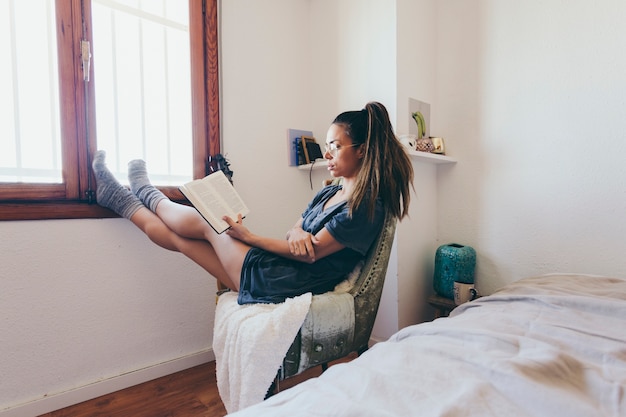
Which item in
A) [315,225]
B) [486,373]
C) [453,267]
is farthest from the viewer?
[453,267]

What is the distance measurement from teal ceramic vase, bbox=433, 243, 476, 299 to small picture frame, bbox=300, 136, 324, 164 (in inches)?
34.2

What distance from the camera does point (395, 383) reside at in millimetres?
496

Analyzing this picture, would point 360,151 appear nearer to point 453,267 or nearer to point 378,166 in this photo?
point 378,166

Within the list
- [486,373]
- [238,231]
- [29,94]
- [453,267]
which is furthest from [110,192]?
[453,267]

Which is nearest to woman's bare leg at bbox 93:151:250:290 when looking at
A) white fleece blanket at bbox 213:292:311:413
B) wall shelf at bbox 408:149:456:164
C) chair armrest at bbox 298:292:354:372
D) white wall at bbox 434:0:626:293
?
white fleece blanket at bbox 213:292:311:413

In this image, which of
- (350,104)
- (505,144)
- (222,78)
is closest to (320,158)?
(350,104)

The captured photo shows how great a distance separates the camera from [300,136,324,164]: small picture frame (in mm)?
1938

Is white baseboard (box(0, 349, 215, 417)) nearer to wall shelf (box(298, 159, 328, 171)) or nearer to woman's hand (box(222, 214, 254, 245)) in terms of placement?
woman's hand (box(222, 214, 254, 245))

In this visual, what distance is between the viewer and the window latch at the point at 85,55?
130 centimetres

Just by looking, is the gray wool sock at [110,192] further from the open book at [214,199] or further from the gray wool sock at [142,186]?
the open book at [214,199]

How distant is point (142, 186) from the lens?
1.38 meters

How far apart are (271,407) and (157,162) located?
1.37 metres

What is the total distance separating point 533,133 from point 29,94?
2.10 meters

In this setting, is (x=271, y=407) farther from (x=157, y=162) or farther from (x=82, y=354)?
(x=157, y=162)
